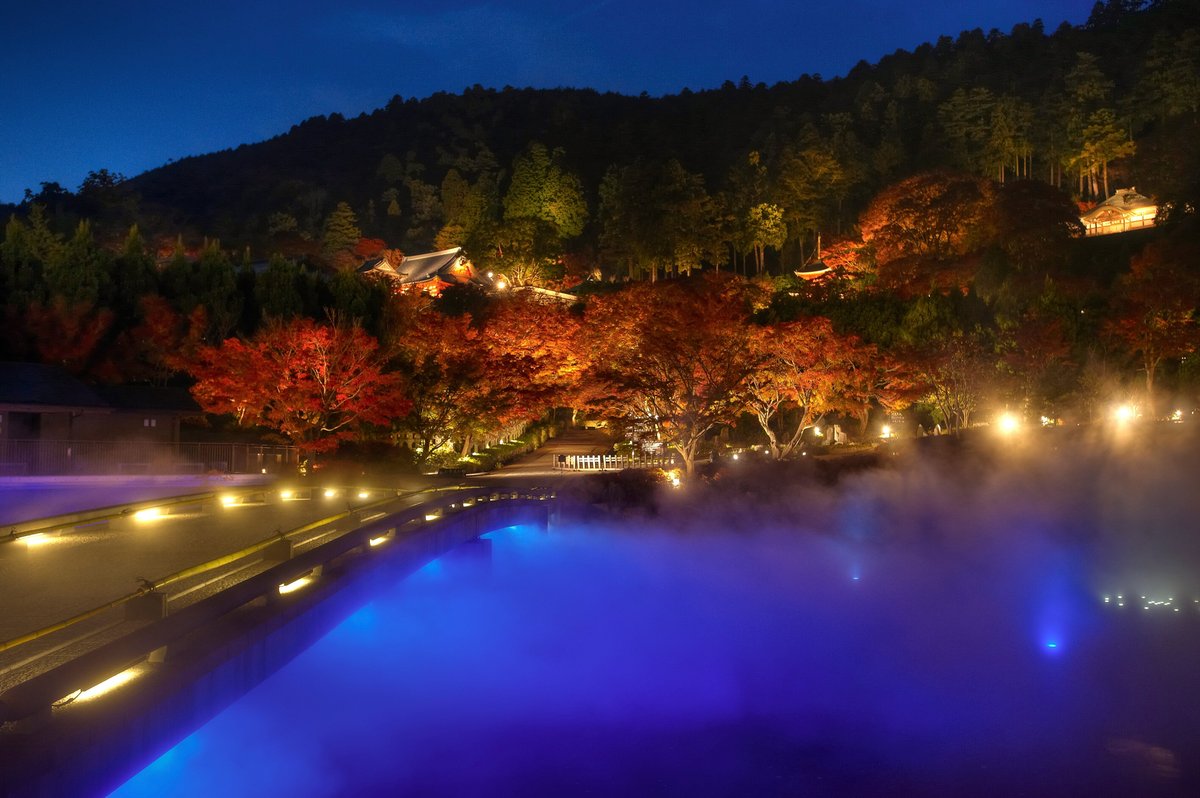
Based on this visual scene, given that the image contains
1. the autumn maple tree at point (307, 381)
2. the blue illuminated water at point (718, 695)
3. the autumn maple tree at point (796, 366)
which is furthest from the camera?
the autumn maple tree at point (796, 366)

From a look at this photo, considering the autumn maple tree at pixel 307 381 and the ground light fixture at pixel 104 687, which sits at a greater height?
the autumn maple tree at pixel 307 381

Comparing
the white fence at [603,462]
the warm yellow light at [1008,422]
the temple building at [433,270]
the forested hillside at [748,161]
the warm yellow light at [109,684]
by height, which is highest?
the forested hillside at [748,161]

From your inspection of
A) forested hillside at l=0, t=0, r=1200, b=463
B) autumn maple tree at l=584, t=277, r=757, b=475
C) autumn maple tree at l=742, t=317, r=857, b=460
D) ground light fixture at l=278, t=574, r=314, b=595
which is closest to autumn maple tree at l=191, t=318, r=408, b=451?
forested hillside at l=0, t=0, r=1200, b=463

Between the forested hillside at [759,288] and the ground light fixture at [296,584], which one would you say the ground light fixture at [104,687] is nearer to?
the ground light fixture at [296,584]

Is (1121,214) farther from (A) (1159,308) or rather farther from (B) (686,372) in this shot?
(B) (686,372)

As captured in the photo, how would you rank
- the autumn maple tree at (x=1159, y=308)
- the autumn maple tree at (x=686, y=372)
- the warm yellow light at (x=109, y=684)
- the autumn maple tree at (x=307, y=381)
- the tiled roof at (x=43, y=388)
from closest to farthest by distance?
the warm yellow light at (x=109, y=684)
the autumn maple tree at (x=307, y=381)
the autumn maple tree at (x=686, y=372)
the tiled roof at (x=43, y=388)
the autumn maple tree at (x=1159, y=308)

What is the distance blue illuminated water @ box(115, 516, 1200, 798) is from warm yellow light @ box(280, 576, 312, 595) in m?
0.73

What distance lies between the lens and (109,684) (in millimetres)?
6078

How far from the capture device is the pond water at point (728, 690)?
798cm

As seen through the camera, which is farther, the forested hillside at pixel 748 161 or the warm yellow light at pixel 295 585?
the forested hillside at pixel 748 161

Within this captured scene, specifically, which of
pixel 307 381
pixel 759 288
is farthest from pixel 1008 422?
pixel 307 381

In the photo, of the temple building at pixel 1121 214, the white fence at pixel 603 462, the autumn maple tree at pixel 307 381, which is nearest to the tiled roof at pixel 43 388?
the autumn maple tree at pixel 307 381

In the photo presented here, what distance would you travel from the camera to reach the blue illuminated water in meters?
7.96

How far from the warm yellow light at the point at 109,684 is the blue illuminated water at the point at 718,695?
0.81 m
